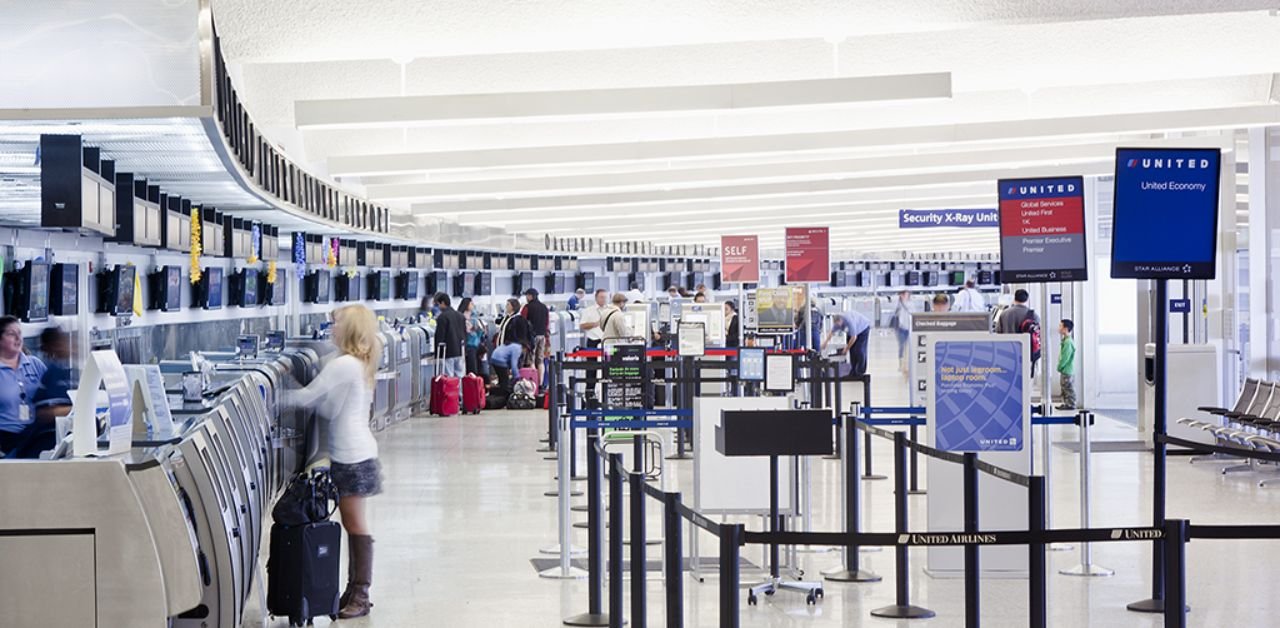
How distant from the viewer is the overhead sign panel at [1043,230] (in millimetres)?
9609

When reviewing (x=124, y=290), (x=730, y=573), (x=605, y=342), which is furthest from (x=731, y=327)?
(x=730, y=573)

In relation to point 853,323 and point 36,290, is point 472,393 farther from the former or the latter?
point 36,290

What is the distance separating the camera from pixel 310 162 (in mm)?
15852

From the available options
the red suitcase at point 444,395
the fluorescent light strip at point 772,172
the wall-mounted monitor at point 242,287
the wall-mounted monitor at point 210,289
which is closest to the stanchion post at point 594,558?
the wall-mounted monitor at point 210,289

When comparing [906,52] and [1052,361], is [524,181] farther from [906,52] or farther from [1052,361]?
[1052,361]

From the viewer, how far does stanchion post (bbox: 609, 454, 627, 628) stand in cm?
642

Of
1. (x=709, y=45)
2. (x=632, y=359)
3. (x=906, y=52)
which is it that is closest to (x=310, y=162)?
(x=632, y=359)

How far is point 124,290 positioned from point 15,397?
252 centimetres

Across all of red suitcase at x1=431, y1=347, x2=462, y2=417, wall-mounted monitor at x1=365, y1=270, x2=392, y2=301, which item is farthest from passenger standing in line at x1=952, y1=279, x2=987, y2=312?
red suitcase at x1=431, y1=347, x2=462, y2=417

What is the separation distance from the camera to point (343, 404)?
7430 mm

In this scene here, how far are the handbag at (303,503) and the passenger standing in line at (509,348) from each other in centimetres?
1315

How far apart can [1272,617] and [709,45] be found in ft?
20.3

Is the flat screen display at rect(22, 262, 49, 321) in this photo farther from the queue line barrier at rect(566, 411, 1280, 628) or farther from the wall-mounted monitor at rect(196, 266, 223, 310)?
the queue line barrier at rect(566, 411, 1280, 628)

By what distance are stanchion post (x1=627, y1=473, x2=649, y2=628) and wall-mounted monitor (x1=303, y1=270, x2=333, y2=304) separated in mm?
13627
